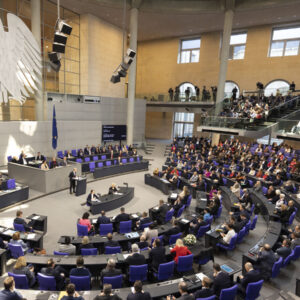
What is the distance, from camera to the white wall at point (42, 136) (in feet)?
51.0

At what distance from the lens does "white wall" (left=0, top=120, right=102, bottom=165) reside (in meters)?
15.6

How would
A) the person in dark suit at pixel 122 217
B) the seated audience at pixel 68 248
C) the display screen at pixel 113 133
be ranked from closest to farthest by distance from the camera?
1. the seated audience at pixel 68 248
2. the person in dark suit at pixel 122 217
3. the display screen at pixel 113 133

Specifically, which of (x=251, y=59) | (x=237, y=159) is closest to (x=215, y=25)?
(x=251, y=59)

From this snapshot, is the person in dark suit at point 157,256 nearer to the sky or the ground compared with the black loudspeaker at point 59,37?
nearer to the ground

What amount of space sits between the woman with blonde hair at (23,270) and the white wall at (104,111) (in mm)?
15089

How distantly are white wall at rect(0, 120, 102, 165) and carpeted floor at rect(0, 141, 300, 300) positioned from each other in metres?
6.05

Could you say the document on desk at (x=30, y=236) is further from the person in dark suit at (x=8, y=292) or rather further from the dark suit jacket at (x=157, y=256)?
the dark suit jacket at (x=157, y=256)

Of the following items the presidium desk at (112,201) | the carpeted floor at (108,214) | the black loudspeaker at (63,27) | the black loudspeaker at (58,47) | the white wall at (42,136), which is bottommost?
the carpeted floor at (108,214)

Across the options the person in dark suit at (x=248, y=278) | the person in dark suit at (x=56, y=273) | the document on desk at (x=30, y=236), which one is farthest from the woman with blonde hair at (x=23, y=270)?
the person in dark suit at (x=248, y=278)

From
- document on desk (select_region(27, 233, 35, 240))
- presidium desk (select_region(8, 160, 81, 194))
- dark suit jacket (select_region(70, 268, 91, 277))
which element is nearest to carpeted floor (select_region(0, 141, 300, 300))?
presidium desk (select_region(8, 160, 81, 194))

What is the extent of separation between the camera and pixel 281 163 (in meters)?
13.8

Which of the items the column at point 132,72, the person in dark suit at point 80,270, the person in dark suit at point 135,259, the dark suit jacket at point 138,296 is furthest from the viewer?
the column at point 132,72

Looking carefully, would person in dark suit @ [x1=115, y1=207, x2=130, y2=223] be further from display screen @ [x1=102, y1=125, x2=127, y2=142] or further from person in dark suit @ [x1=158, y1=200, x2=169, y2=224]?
display screen @ [x1=102, y1=125, x2=127, y2=142]

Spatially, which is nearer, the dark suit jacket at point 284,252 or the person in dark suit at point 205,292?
the person in dark suit at point 205,292
